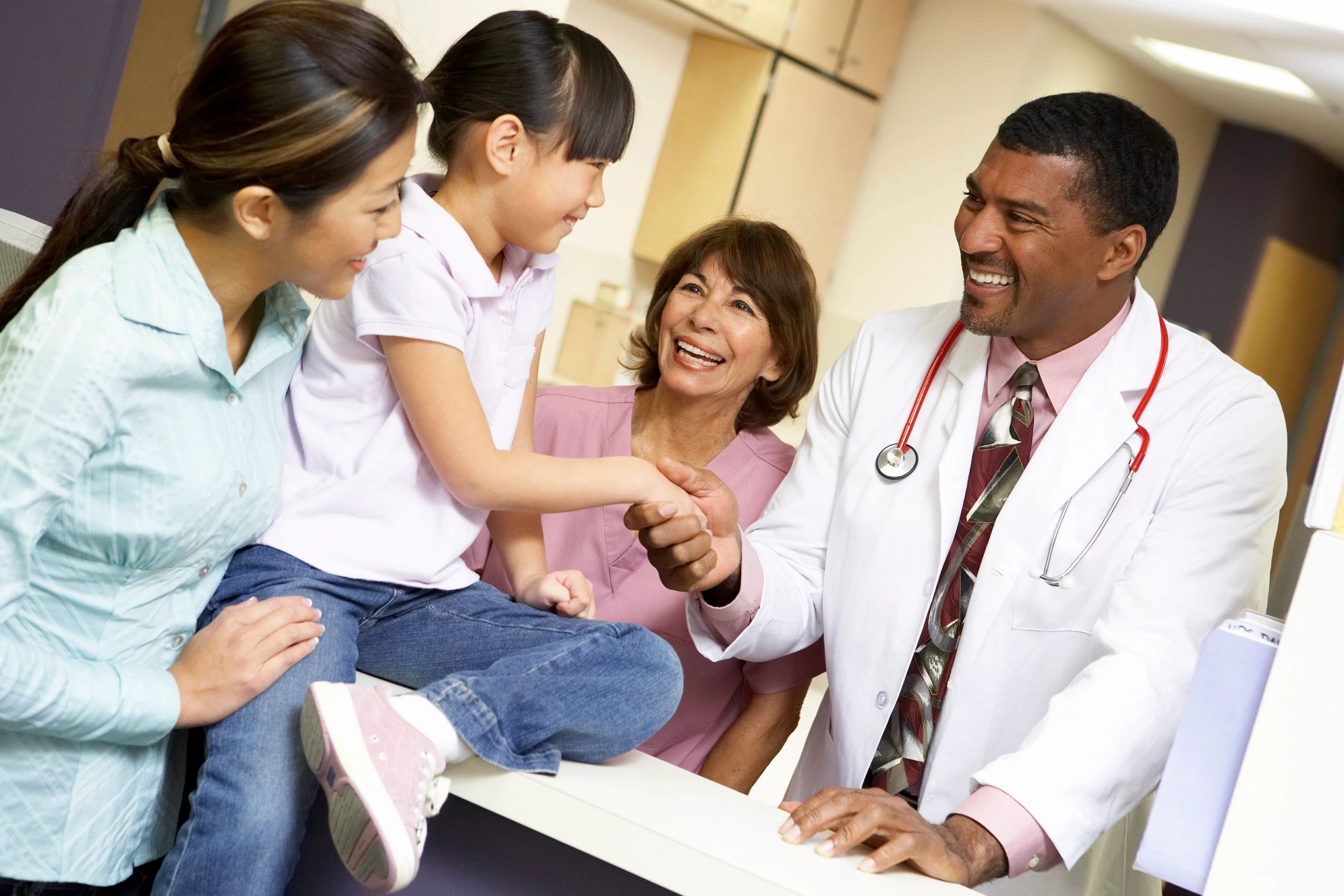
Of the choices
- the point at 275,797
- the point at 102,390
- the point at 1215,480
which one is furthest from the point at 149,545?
the point at 1215,480

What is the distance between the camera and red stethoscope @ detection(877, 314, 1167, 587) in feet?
5.11

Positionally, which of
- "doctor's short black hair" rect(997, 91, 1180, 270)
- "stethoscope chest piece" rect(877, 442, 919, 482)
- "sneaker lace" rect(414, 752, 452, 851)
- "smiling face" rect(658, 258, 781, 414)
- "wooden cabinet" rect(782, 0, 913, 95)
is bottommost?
"sneaker lace" rect(414, 752, 452, 851)

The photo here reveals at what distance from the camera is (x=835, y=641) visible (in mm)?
1685

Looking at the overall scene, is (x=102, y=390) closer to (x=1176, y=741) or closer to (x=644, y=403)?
(x=1176, y=741)

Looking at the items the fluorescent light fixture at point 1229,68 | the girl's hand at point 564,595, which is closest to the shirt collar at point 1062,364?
the girl's hand at point 564,595

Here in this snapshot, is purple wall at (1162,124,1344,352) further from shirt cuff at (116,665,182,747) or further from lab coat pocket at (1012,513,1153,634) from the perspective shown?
shirt cuff at (116,665,182,747)

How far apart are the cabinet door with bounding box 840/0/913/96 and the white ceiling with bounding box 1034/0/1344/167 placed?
1.98 ft

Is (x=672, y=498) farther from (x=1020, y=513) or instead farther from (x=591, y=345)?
(x=591, y=345)

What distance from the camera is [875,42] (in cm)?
489

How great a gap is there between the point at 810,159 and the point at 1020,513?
3.44m

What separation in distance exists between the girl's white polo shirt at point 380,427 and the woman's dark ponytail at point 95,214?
23cm

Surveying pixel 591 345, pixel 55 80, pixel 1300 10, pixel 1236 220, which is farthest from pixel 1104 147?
pixel 1236 220

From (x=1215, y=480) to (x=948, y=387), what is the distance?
0.37 m

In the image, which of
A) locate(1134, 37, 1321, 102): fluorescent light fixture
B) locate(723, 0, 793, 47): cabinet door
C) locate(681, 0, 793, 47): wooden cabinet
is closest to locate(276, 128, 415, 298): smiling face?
locate(681, 0, 793, 47): wooden cabinet
